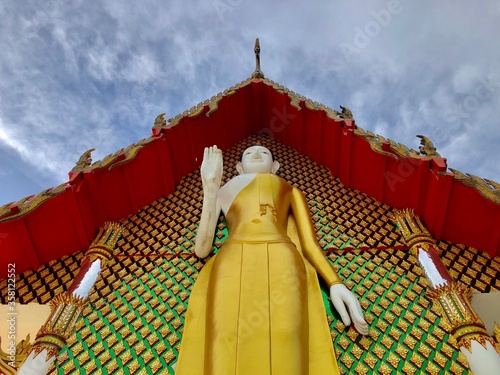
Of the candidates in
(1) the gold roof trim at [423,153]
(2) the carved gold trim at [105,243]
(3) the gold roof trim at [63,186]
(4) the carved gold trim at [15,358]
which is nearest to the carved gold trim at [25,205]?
(3) the gold roof trim at [63,186]

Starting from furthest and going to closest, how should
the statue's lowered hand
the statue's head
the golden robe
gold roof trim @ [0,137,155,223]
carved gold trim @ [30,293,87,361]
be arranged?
the statue's head
gold roof trim @ [0,137,155,223]
carved gold trim @ [30,293,87,361]
the statue's lowered hand
the golden robe

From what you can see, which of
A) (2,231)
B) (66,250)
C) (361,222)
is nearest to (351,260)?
(361,222)

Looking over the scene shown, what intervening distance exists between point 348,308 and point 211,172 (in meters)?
1.74

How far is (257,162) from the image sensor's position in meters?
5.77

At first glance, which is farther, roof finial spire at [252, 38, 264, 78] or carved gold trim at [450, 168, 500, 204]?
roof finial spire at [252, 38, 264, 78]

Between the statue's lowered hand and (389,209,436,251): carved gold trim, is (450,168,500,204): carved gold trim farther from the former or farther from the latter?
the statue's lowered hand

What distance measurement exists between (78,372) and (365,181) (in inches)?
154

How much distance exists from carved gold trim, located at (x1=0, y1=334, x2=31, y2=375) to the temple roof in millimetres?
1242

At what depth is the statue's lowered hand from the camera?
393cm

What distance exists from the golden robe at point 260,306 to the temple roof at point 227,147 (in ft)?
4.71

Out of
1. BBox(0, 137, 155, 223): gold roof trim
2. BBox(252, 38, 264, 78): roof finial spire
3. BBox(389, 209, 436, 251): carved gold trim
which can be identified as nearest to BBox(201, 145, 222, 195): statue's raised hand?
Answer: BBox(0, 137, 155, 223): gold roof trim

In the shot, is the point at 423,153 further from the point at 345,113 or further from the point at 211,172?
the point at 211,172

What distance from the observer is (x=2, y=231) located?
493cm

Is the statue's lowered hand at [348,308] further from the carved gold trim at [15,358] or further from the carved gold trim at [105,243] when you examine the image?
the carved gold trim at [15,358]
